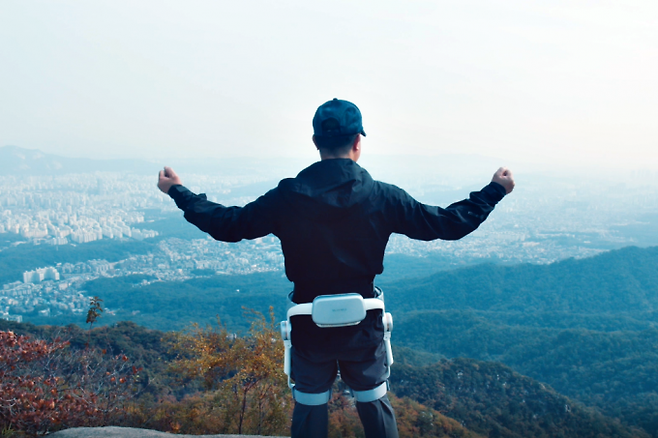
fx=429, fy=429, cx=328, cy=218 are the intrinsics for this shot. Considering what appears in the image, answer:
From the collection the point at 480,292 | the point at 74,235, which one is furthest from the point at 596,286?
the point at 74,235

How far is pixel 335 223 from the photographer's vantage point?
6.27 ft

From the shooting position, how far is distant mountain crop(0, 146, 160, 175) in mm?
132837

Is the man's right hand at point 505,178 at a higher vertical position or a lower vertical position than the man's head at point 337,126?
lower

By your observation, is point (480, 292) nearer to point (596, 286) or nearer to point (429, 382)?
point (596, 286)

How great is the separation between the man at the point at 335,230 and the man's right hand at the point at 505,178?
29 mm

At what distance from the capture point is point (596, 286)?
154ft

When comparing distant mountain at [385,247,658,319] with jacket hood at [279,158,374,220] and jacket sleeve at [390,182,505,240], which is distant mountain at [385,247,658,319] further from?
jacket hood at [279,158,374,220]

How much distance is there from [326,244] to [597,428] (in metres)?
15.9

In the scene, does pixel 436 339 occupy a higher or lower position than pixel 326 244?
lower

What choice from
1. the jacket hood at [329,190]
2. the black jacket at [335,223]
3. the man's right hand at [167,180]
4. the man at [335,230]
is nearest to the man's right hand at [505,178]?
the man at [335,230]

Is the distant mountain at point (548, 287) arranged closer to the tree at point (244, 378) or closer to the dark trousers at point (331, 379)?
the tree at point (244, 378)

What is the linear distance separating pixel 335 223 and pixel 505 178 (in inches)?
37.3

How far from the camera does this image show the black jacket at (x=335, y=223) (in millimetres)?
1899

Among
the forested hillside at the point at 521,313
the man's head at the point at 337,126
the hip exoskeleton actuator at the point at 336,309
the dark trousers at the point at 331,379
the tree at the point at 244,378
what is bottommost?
the forested hillside at the point at 521,313
